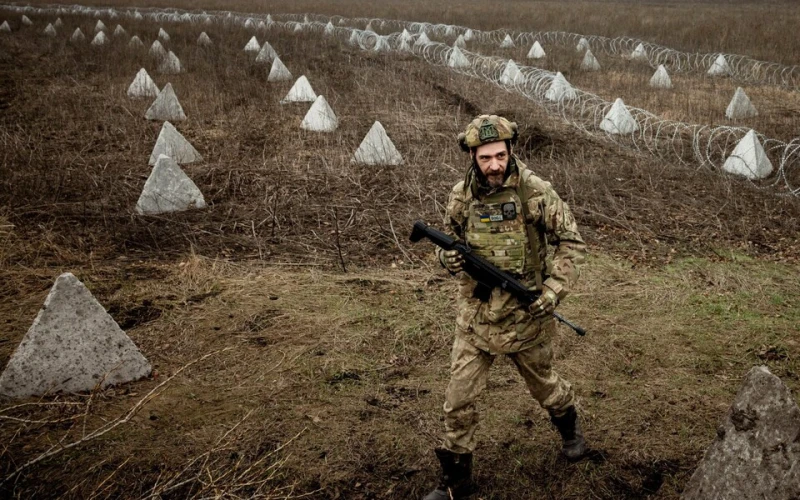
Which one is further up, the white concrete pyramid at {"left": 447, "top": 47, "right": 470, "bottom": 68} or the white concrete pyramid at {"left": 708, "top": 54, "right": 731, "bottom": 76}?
the white concrete pyramid at {"left": 447, "top": 47, "right": 470, "bottom": 68}

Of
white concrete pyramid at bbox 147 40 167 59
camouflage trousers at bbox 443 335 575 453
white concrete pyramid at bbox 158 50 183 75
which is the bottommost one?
white concrete pyramid at bbox 147 40 167 59

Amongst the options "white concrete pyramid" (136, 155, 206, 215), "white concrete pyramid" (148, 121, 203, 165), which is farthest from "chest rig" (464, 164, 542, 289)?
"white concrete pyramid" (148, 121, 203, 165)

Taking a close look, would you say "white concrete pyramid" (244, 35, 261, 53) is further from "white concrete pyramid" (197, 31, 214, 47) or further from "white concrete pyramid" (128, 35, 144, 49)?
"white concrete pyramid" (128, 35, 144, 49)

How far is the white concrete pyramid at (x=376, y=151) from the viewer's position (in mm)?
9172

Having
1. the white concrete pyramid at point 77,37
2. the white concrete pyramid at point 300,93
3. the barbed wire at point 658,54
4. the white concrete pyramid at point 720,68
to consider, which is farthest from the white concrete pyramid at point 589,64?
the white concrete pyramid at point 77,37

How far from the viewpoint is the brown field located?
3.65 m

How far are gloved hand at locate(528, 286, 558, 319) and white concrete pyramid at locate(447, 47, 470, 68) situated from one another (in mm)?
16076

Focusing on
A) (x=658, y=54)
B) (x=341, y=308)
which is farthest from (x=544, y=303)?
(x=658, y=54)

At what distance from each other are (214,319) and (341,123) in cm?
718

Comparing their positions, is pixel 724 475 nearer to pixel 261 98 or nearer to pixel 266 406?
pixel 266 406

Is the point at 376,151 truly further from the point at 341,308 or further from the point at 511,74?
the point at 511,74

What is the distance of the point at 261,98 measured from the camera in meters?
14.0

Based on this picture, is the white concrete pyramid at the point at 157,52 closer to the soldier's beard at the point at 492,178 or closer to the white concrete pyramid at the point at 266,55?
the white concrete pyramid at the point at 266,55

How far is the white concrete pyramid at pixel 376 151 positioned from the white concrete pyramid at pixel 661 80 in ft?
31.7
